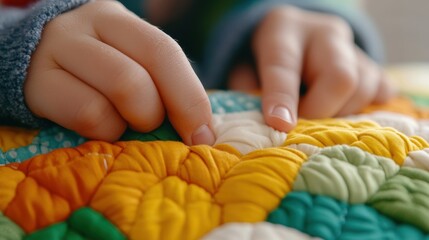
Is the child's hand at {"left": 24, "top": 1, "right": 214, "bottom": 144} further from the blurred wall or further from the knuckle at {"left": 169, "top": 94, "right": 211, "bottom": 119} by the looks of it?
the blurred wall

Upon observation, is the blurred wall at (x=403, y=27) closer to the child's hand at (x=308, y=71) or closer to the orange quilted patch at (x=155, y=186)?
the child's hand at (x=308, y=71)

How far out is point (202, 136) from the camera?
15.6 inches

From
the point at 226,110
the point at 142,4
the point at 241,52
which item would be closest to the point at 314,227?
the point at 226,110

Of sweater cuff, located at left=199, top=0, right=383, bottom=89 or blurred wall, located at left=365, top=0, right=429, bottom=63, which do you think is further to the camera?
blurred wall, located at left=365, top=0, right=429, bottom=63

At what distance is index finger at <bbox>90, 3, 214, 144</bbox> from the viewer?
386mm

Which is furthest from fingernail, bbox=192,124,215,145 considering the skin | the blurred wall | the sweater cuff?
the blurred wall

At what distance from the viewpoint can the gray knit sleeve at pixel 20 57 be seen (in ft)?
1.29

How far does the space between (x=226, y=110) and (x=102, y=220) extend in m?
0.19

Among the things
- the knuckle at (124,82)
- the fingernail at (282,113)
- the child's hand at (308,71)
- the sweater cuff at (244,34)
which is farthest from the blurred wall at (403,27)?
the knuckle at (124,82)

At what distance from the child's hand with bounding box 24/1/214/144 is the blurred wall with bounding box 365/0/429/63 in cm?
108

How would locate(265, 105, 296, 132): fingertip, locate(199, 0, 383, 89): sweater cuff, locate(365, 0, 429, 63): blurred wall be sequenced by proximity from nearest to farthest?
locate(265, 105, 296, 132): fingertip
locate(199, 0, 383, 89): sweater cuff
locate(365, 0, 429, 63): blurred wall

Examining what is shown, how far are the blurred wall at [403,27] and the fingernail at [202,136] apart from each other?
3.54ft

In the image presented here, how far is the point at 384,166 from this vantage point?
35 cm

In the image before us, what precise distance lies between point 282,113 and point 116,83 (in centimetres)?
15
